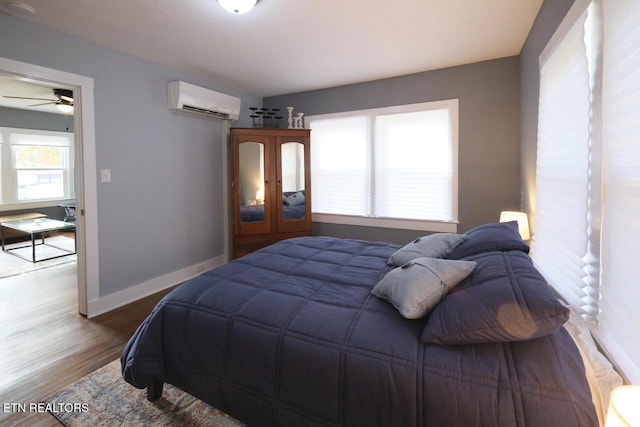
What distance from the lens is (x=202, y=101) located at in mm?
3592

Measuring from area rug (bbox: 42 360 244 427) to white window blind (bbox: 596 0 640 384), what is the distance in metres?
1.69

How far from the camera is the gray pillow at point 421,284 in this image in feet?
4.24

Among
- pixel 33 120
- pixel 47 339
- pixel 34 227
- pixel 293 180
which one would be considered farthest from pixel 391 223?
pixel 33 120

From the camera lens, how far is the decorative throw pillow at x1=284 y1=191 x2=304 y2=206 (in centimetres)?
414

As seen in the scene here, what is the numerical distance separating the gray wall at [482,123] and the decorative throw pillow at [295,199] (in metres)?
1.51

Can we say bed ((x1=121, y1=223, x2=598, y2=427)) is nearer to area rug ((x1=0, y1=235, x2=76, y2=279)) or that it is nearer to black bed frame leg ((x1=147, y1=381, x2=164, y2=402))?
black bed frame leg ((x1=147, y1=381, x2=164, y2=402))

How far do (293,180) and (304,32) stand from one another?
1.91m

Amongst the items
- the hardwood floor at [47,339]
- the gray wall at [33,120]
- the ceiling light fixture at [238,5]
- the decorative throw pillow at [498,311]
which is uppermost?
the gray wall at [33,120]

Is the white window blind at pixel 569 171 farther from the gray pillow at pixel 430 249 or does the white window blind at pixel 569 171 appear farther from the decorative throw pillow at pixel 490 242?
the gray pillow at pixel 430 249

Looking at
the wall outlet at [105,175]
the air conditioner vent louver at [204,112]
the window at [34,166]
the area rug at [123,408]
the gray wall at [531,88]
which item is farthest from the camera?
the window at [34,166]

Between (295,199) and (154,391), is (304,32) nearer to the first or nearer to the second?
(295,199)

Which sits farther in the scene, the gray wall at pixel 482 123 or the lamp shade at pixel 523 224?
the gray wall at pixel 482 123

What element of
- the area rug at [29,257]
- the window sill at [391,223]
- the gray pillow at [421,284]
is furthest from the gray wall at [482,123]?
the area rug at [29,257]

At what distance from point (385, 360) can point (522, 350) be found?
0.45m
